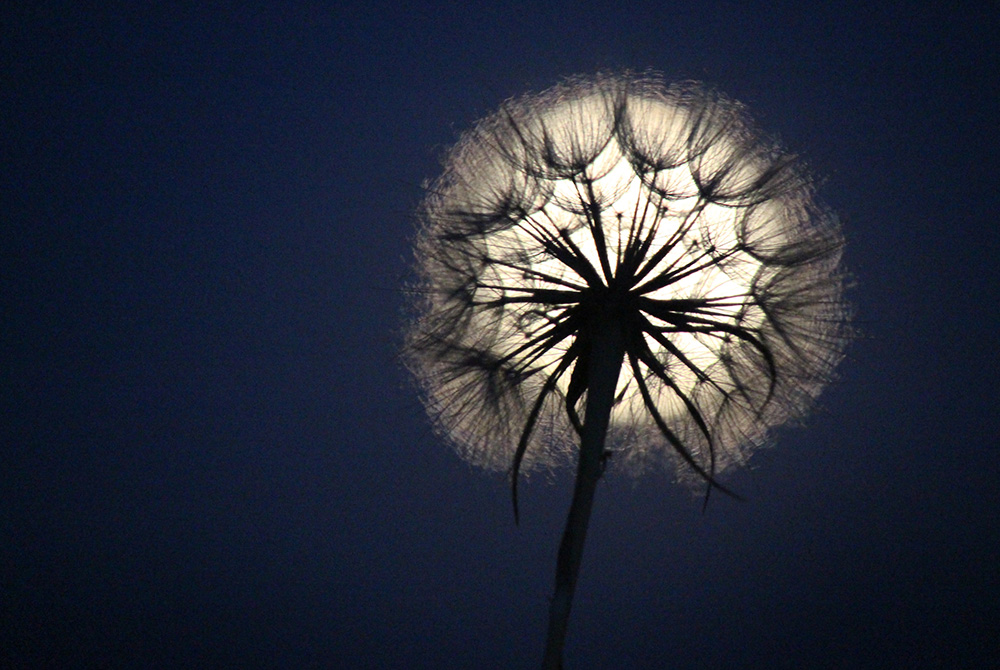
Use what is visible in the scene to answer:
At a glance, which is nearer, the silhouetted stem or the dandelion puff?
the silhouetted stem

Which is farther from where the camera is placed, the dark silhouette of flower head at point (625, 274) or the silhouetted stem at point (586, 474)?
the dark silhouette of flower head at point (625, 274)

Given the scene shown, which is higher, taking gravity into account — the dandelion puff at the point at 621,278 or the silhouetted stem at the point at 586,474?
the dandelion puff at the point at 621,278

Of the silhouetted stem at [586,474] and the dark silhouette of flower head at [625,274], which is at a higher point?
the dark silhouette of flower head at [625,274]

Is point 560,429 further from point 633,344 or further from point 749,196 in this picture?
point 749,196

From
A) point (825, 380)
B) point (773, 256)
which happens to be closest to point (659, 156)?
point (773, 256)
